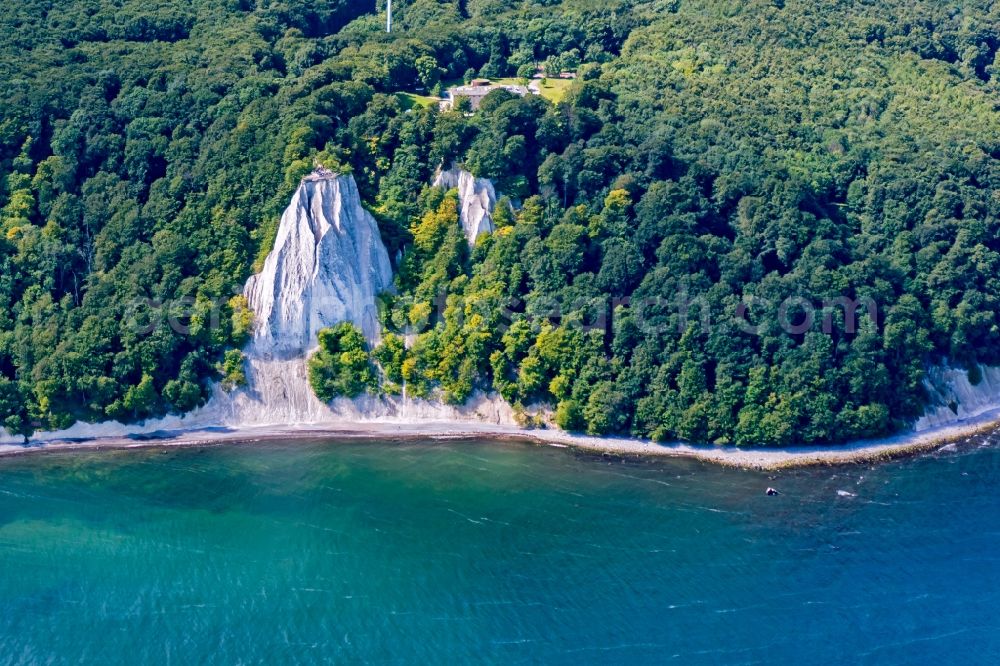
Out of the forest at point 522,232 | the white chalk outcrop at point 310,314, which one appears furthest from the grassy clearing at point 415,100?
the white chalk outcrop at point 310,314

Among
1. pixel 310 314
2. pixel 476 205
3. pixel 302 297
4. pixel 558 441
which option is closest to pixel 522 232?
pixel 476 205

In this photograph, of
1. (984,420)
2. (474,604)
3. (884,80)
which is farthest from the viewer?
(884,80)

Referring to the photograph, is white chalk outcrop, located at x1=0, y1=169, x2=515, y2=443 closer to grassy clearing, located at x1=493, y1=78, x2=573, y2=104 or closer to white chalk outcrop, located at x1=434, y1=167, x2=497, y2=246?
white chalk outcrop, located at x1=434, y1=167, x2=497, y2=246

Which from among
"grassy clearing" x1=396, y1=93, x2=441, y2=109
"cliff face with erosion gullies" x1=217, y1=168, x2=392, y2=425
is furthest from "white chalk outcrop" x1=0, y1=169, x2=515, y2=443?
"grassy clearing" x1=396, y1=93, x2=441, y2=109

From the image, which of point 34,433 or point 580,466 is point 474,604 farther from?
point 34,433

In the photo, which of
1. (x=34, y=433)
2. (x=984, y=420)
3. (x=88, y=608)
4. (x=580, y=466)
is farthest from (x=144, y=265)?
(x=984, y=420)

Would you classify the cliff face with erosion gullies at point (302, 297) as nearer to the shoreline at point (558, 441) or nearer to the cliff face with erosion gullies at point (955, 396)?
the shoreline at point (558, 441)

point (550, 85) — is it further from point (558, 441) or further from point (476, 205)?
point (558, 441)
